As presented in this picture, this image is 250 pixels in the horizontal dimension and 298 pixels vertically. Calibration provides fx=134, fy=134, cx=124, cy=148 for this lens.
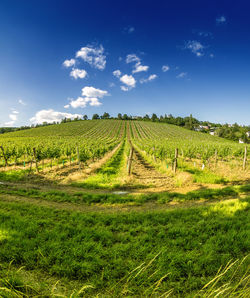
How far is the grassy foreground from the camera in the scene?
2.53m

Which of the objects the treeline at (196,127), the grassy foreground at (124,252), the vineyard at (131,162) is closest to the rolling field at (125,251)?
the grassy foreground at (124,252)

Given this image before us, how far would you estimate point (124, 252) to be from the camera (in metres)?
3.43

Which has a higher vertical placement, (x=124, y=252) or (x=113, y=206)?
(x=124, y=252)

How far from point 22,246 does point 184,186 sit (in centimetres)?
926

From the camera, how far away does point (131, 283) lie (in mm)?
2602

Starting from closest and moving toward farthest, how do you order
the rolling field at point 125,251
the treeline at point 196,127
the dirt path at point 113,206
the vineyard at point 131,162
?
the rolling field at point 125,251 < the dirt path at point 113,206 < the vineyard at point 131,162 < the treeline at point 196,127

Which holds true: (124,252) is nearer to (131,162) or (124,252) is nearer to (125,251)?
(125,251)

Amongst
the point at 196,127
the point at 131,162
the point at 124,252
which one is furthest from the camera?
the point at 196,127

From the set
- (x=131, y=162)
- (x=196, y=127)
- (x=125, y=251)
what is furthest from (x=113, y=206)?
(x=196, y=127)

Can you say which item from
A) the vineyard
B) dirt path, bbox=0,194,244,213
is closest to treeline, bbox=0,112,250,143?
the vineyard

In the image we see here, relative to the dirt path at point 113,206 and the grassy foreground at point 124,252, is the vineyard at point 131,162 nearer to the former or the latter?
the dirt path at point 113,206

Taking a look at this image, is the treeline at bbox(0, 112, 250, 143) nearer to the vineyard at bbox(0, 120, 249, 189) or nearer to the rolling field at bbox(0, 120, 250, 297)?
the vineyard at bbox(0, 120, 249, 189)

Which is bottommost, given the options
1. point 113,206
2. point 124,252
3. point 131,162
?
point 113,206

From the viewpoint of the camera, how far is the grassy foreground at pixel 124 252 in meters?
2.53
